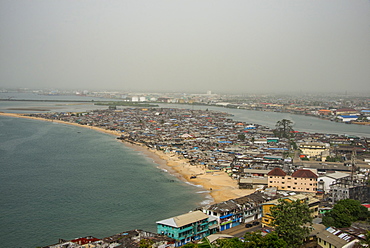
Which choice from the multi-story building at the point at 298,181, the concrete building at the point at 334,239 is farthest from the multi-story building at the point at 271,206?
the multi-story building at the point at 298,181

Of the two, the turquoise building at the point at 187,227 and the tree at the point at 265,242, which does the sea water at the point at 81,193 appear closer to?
the turquoise building at the point at 187,227

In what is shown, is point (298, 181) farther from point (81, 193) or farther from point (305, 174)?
point (81, 193)

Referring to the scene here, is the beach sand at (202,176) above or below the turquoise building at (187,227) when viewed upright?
below

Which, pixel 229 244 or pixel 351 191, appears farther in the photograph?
pixel 351 191

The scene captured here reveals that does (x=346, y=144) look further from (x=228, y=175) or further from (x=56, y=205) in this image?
(x=56, y=205)

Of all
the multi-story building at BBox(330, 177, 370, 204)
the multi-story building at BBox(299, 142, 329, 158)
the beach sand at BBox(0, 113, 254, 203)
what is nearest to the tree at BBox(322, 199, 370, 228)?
the multi-story building at BBox(330, 177, 370, 204)

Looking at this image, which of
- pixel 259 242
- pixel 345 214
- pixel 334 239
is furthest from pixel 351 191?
pixel 259 242

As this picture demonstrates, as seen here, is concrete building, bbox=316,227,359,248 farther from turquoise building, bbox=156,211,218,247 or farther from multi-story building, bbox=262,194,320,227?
turquoise building, bbox=156,211,218,247
